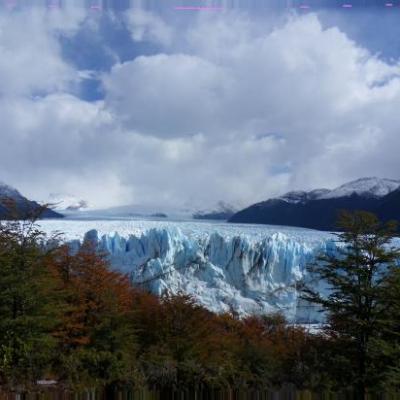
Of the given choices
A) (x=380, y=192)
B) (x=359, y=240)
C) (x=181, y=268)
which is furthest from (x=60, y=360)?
(x=380, y=192)

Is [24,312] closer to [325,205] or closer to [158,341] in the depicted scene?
[158,341]

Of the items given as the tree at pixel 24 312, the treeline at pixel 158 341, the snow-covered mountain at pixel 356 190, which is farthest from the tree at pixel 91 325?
the snow-covered mountain at pixel 356 190

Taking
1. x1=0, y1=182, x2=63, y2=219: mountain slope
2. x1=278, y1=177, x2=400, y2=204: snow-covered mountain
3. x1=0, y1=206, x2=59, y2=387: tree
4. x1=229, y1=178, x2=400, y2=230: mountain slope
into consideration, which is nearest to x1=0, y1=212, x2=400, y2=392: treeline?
x1=0, y1=206, x2=59, y2=387: tree

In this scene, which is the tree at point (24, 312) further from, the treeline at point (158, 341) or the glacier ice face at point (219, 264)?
the glacier ice face at point (219, 264)

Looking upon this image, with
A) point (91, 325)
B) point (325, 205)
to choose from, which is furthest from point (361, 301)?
point (325, 205)

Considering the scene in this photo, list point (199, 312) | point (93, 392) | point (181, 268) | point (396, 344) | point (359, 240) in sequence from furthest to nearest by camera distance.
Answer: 1. point (181, 268)
2. point (199, 312)
3. point (359, 240)
4. point (396, 344)
5. point (93, 392)

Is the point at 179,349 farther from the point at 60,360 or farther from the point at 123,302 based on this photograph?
the point at 60,360
